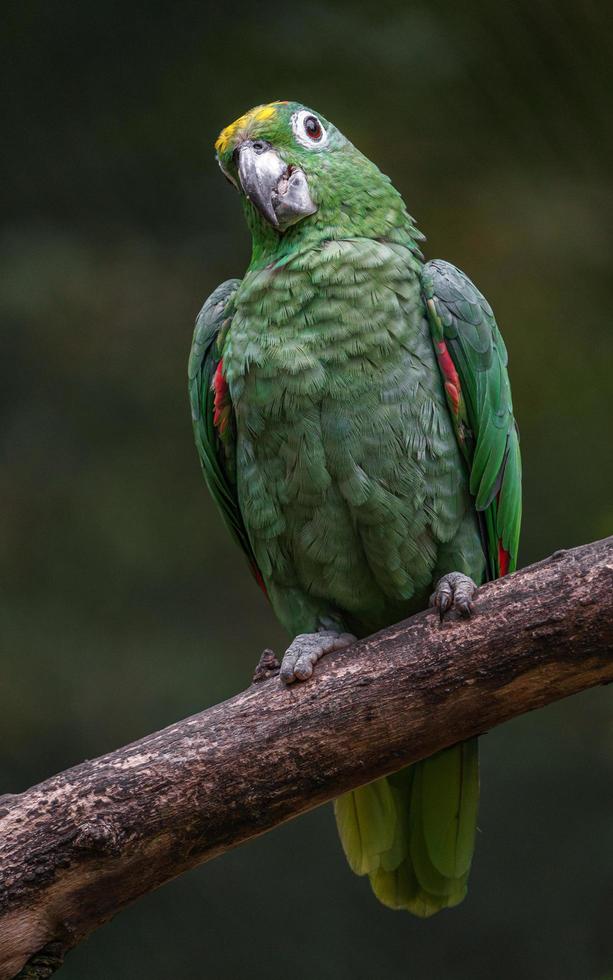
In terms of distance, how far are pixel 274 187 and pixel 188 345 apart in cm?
181

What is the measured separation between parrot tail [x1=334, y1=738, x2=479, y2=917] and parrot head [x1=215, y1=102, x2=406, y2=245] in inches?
57.8

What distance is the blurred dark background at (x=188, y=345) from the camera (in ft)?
12.9

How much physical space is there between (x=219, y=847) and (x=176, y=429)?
2.54 m

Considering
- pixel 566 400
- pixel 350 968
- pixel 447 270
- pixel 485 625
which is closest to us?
pixel 485 625

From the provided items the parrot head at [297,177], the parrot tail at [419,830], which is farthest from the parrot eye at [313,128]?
the parrot tail at [419,830]

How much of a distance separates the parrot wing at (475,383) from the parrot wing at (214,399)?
589 mm

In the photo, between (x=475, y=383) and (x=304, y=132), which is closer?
(x=475, y=383)

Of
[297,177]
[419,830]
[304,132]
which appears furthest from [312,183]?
[419,830]

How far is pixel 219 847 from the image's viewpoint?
210 centimetres

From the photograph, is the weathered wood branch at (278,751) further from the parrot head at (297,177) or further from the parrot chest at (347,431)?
the parrot head at (297,177)

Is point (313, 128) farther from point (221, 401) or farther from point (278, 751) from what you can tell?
point (278, 751)

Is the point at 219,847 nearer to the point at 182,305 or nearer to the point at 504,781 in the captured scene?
the point at 504,781

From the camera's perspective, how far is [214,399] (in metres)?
2.74

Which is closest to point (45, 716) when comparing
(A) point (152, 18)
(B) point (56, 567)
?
(B) point (56, 567)
